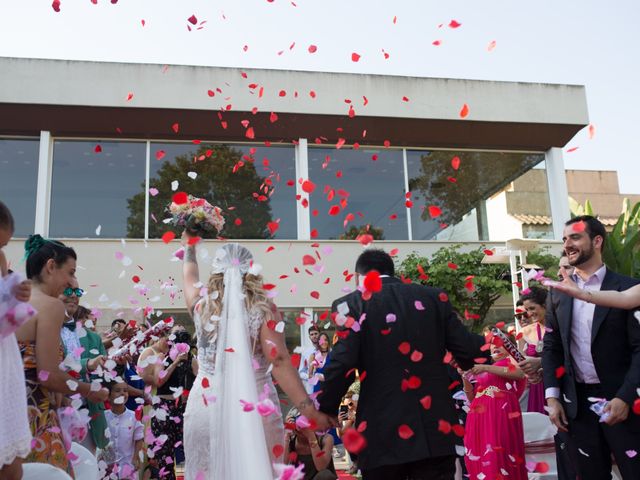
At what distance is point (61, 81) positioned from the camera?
14062 mm

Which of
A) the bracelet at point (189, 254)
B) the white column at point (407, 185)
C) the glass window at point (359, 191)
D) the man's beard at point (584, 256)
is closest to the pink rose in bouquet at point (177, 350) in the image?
the bracelet at point (189, 254)

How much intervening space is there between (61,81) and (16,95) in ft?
3.07

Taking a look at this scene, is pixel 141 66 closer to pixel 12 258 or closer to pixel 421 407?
pixel 12 258

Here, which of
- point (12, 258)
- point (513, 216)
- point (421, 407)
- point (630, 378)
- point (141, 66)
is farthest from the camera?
point (513, 216)

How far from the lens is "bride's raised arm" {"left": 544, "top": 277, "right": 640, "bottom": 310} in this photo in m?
3.81

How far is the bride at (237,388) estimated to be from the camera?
13.3 feet

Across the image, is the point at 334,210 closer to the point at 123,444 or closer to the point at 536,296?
the point at 123,444

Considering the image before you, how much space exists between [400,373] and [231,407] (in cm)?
111

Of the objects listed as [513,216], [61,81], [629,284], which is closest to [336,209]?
[513,216]

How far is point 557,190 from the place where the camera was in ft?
52.8

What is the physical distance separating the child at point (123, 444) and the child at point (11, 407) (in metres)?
4.06

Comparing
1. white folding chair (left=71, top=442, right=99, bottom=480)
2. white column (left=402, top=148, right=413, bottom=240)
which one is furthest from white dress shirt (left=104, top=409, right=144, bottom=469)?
white column (left=402, top=148, right=413, bottom=240)

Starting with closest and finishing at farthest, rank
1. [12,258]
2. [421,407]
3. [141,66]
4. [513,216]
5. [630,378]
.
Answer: [421,407]
[630,378]
[12,258]
[141,66]
[513,216]

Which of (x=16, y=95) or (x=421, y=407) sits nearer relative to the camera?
(x=421, y=407)
